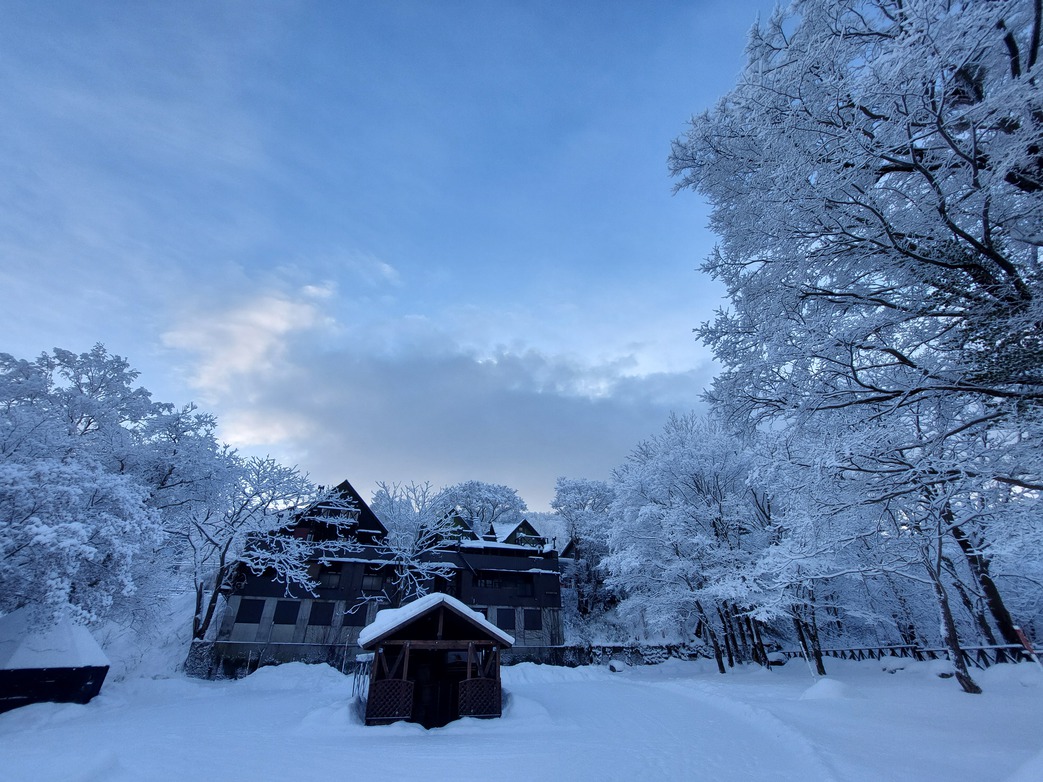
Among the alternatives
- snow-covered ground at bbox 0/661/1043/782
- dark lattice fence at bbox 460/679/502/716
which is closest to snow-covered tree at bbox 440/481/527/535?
snow-covered ground at bbox 0/661/1043/782

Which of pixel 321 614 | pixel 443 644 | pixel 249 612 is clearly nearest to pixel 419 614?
pixel 443 644

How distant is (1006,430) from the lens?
621cm

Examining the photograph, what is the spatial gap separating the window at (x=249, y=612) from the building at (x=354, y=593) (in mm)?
53

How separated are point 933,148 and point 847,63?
4.82 ft

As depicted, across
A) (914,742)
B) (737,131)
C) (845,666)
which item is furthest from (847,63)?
(845,666)

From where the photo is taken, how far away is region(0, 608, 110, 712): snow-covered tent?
11.9 m

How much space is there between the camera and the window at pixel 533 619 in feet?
102

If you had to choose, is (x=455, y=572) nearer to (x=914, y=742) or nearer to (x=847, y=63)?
(x=914, y=742)

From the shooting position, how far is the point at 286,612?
1033 inches

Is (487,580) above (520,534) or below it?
below

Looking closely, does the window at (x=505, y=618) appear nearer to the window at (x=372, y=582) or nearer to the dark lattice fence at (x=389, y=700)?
the window at (x=372, y=582)

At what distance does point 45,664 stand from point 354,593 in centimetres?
1685

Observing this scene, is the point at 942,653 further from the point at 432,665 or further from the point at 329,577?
the point at 329,577

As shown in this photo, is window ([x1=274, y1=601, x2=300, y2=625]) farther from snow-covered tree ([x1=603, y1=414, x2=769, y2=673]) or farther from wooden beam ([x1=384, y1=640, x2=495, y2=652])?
snow-covered tree ([x1=603, y1=414, x2=769, y2=673])
